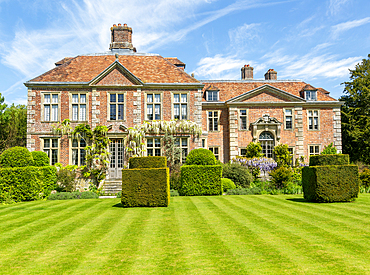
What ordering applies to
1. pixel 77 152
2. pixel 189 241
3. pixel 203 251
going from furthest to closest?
1. pixel 77 152
2. pixel 189 241
3. pixel 203 251

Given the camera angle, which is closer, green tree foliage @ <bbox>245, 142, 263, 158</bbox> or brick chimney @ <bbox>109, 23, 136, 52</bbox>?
green tree foliage @ <bbox>245, 142, 263, 158</bbox>

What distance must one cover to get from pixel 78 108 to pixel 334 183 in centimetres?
1567

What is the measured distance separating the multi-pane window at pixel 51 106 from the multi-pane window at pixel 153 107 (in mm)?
5948

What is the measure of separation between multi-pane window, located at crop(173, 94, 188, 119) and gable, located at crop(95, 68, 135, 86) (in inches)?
126

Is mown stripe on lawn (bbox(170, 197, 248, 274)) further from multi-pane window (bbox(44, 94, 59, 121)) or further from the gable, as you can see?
multi-pane window (bbox(44, 94, 59, 121))

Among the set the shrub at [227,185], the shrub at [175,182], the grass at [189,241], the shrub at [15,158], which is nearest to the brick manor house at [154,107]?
the shrub at [175,182]

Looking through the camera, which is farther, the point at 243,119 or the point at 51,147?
the point at 243,119

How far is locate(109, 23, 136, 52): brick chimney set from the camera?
928 inches

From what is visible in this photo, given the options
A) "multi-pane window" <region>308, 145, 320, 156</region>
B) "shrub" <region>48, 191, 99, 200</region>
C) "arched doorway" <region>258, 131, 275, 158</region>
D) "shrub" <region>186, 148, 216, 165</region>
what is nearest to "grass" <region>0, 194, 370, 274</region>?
"shrub" <region>48, 191, 99, 200</region>

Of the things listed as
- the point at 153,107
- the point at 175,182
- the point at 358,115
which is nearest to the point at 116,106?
the point at 153,107

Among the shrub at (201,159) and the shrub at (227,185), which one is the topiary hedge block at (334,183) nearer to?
the shrub at (201,159)

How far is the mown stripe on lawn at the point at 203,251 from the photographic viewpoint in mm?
4742

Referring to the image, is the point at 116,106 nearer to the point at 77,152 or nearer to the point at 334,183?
the point at 77,152

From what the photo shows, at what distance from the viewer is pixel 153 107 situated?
65.6ft
